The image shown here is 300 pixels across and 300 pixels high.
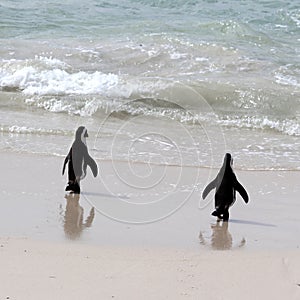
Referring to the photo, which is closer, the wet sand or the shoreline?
the wet sand

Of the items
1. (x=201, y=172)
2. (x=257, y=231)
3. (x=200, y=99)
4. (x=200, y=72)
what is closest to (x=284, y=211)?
(x=257, y=231)

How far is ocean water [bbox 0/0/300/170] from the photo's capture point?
9.29m

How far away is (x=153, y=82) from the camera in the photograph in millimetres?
12992

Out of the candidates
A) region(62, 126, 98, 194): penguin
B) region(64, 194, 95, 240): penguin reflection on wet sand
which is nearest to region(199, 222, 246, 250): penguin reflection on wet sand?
region(64, 194, 95, 240): penguin reflection on wet sand

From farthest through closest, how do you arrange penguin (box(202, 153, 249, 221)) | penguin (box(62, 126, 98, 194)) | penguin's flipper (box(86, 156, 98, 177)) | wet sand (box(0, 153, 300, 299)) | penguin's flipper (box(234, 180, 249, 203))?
penguin's flipper (box(86, 156, 98, 177))
penguin (box(62, 126, 98, 194))
penguin's flipper (box(234, 180, 249, 203))
penguin (box(202, 153, 249, 221))
wet sand (box(0, 153, 300, 299))

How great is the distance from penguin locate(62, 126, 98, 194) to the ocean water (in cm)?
140

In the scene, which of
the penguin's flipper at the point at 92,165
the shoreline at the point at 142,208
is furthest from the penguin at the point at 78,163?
the shoreline at the point at 142,208

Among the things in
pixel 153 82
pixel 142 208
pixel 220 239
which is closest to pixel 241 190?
pixel 220 239

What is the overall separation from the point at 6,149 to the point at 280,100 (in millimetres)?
5447

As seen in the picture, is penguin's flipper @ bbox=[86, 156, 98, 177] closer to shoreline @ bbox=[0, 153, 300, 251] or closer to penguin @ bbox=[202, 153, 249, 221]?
shoreline @ bbox=[0, 153, 300, 251]

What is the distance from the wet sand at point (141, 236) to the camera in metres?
4.58

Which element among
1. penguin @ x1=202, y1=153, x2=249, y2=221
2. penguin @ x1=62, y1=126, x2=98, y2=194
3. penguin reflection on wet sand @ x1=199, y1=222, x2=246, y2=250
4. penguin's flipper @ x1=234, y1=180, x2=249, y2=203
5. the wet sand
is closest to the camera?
the wet sand

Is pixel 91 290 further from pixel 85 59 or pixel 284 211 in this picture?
pixel 85 59

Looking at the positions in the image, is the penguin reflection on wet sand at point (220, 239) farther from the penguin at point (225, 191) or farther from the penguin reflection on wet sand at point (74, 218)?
the penguin reflection on wet sand at point (74, 218)
